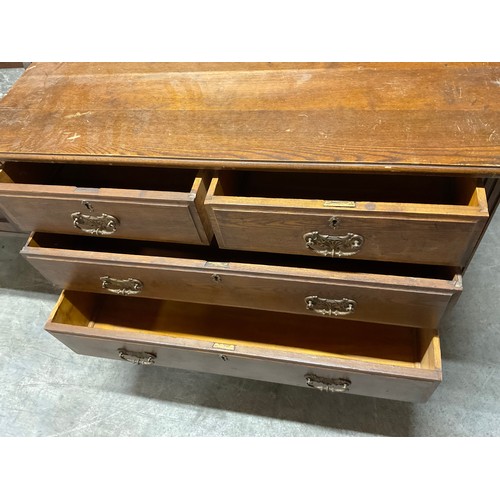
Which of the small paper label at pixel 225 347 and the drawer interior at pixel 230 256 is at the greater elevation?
the drawer interior at pixel 230 256

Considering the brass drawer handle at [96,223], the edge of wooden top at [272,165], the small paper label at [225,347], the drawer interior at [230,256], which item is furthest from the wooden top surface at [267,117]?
the small paper label at [225,347]

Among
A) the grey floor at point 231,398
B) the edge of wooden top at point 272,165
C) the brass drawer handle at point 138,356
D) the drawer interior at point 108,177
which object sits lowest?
the grey floor at point 231,398

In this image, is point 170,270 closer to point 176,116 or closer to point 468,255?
point 176,116

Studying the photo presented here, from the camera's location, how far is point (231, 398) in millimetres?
1130

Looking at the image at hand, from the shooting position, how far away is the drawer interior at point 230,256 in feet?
2.68

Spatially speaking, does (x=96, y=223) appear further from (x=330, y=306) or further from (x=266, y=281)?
(x=330, y=306)

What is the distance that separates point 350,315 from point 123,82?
61 centimetres

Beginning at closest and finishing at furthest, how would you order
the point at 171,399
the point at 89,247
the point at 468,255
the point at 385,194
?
the point at 468,255 → the point at 385,194 → the point at 89,247 → the point at 171,399

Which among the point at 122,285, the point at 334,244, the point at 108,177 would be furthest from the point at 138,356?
the point at 334,244

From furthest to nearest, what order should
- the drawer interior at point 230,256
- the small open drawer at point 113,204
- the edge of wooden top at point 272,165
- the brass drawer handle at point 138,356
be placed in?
the brass drawer handle at point 138,356
the drawer interior at point 230,256
the small open drawer at point 113,204
the edge of wooden top at point 272,165

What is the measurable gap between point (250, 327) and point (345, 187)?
15.9 inches

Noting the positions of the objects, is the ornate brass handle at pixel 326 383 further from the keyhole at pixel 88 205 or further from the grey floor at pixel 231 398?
the keyhole at pixel 88 205

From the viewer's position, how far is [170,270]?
2.64ft

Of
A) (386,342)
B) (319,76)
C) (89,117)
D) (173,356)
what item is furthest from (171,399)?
(319,76)
